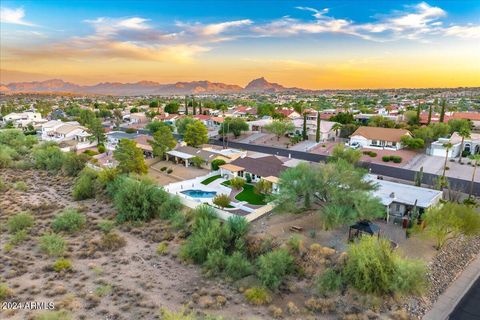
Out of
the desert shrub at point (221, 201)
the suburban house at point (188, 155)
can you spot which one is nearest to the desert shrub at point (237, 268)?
the desert shrub at point (221, 201)

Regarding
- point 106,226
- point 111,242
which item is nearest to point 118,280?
point 111,242

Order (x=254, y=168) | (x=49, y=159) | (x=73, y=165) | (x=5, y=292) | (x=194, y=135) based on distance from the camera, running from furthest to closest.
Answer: (x=194, y=135), (x=49, y=159), (x=73, y=165), (x=254, y=168), (x=5, y=292)

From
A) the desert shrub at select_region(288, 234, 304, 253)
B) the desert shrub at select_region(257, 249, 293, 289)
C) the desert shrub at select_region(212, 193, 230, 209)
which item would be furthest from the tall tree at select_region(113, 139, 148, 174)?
the desert shrub at select_region(257, 249, 293, 289)

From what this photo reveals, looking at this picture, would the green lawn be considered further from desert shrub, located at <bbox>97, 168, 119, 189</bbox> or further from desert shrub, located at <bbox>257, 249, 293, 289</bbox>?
desert shrub, located at <bbox>257, 249, 293, 289</bbox>

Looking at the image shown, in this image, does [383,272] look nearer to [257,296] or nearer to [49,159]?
[257,296]

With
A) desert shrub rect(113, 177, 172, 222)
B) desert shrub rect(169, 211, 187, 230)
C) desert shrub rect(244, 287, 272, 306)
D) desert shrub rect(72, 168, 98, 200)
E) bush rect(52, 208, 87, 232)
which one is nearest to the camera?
desert shrub rect(244, 287, 272, 306)

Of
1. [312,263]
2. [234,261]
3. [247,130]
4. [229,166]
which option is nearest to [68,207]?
[229,166]

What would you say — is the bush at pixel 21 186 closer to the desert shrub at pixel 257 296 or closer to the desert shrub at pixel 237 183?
the desert shrub at pixel 237 183
